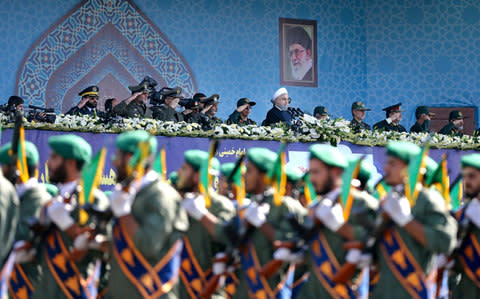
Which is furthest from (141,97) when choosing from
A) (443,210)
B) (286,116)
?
(443,210)

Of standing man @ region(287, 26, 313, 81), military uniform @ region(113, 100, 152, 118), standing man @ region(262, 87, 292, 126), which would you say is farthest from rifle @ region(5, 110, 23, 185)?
standing man @ region(287, 26, 313, 81)

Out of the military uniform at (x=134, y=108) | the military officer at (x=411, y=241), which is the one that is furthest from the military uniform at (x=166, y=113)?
the military officer at (x=411, y=241)

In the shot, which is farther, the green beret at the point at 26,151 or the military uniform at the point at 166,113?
the military uniform at the point at 166,113

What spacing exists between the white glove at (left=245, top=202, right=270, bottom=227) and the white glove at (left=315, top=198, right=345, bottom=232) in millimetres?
458

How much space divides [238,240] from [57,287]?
1.27 meters

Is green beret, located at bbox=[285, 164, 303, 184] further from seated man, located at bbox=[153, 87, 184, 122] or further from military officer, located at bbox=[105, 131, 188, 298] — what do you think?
seated man, located at bbox=[153, 87, 184, 122]

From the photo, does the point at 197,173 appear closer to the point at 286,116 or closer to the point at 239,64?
the point at 286,116

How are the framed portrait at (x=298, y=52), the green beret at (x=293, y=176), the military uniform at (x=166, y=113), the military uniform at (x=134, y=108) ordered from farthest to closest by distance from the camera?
the framed portrait at (x=298, y=52)
the military uniform at (x=134, y=108)
the military uniform at (x=166, y=113)
the green beret at (x=293, y=176)

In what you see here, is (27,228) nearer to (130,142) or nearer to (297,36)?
(130,142)

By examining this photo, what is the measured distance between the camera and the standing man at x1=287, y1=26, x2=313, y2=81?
17250mm

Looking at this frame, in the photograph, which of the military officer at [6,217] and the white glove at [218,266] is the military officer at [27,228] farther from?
the white glove at [218,266]

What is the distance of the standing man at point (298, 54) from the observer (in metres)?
17.2

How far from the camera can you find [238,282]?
586 cm

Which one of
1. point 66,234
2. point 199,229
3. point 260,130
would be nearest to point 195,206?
point 199,229
